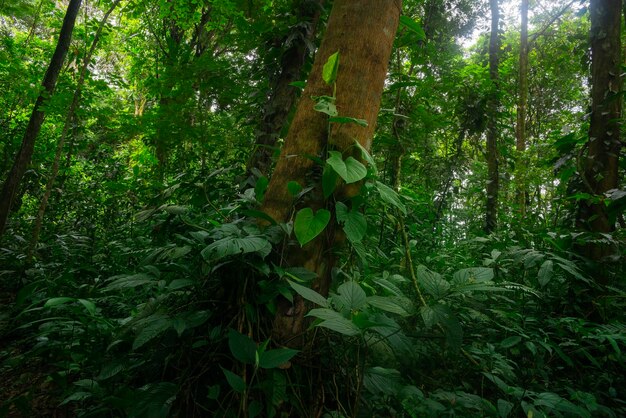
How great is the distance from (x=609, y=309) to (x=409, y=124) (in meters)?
3.78

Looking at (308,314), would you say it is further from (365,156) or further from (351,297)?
(365,156)

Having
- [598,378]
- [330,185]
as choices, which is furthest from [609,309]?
[330,185]

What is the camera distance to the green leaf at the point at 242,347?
1.05 metres

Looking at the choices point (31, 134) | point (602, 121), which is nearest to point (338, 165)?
point (602, 121)

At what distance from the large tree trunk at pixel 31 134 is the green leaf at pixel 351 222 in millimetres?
3780

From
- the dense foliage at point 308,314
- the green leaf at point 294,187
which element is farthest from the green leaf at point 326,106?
the green leaf at point 294,187

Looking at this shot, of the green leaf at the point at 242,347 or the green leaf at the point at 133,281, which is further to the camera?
the green leaf at the point at 133,281

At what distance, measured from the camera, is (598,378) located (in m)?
1.70

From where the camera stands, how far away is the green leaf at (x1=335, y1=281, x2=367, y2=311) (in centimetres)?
112

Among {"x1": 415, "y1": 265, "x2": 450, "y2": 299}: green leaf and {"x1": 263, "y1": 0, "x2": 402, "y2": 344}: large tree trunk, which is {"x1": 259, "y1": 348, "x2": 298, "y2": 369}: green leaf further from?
{"x1": 415, "y1": 265, "x2": 450, "y2": 299}: green leaf

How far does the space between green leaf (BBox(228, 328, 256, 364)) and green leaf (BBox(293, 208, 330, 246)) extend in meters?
0.34

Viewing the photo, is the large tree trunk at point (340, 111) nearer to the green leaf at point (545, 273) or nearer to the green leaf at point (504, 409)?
the green leaf at point (504, 409)

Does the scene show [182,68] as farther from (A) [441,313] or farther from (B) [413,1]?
(A) [441,313]

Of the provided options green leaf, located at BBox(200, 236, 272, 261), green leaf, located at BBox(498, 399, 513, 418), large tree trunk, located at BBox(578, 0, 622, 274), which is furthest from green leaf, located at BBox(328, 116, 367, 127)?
large tree trunk, located at BBox(578, 0, 622, 274)
